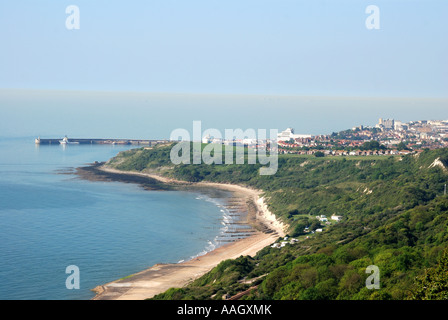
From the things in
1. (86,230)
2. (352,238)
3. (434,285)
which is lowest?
(86,230)

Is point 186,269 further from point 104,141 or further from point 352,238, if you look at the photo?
point 104,141

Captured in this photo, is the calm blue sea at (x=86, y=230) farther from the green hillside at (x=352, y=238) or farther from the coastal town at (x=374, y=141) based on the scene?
the coastal town at (x=374, y=141)

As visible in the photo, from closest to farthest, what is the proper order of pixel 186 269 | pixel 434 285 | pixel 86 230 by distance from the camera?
pixel 434 285
pixel 186 269
pixel 86 230

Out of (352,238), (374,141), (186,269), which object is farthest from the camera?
(374,141)

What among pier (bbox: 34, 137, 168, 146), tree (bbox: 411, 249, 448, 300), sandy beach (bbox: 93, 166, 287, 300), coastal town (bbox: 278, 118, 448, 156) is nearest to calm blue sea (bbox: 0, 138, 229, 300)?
sandy beach (bbox: 93, 166, 287, 300)

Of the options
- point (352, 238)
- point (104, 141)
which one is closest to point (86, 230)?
point (352, 238)
